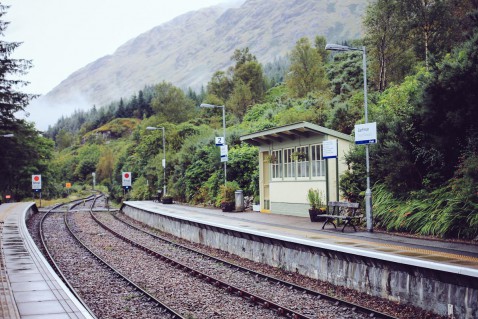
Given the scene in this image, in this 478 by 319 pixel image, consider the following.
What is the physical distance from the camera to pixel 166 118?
85.1 m

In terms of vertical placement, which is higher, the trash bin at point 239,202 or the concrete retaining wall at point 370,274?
the trash bin at point 239,202

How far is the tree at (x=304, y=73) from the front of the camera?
55.0 metres

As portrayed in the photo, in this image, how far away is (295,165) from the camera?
23.2m

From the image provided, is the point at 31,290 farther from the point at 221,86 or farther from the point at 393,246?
the point at 221,86

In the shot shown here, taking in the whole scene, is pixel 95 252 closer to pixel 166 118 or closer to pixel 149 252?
pixel 149 252

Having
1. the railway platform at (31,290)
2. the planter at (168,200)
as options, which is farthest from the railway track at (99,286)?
the planter at (168,200)

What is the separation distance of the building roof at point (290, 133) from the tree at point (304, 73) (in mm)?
28932

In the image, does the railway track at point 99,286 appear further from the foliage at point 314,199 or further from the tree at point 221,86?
the tree at point 221,86

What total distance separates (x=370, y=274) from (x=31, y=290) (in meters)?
6.93

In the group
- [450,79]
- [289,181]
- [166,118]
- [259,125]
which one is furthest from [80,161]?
[450,79]

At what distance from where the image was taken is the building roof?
2055cm

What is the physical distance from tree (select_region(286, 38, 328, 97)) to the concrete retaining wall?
39.2 m

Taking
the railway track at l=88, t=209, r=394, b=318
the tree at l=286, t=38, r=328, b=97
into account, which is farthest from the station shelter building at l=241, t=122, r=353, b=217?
the tree at l=286, t=38, r=328, b=97

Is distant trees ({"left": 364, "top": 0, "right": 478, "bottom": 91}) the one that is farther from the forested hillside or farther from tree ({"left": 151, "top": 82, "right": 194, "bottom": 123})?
tree ({"left": 151, "top": 82, "right": 194, "bottom": 123})
